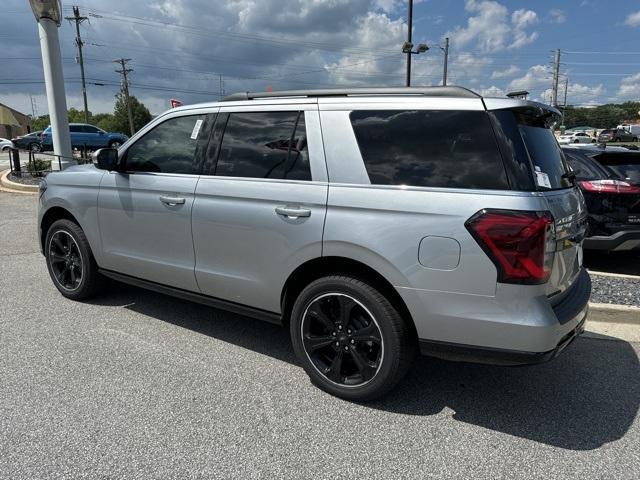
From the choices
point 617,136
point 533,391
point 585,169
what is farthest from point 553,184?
point 617,136

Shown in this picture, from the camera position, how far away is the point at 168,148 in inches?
157

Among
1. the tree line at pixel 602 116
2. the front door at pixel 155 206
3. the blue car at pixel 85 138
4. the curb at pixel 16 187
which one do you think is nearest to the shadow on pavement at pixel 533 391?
the front door at pixel 155 206

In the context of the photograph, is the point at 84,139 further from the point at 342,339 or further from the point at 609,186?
the point at 342,339

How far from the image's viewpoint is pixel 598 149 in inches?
264

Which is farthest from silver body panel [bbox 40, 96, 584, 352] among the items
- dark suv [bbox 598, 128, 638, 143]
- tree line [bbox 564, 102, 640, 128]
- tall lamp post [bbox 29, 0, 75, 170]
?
tree line [bbox 564, 102, 640, 128]

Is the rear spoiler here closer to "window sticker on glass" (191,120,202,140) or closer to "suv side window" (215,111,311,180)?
"suv side window" (215,111,311,180)

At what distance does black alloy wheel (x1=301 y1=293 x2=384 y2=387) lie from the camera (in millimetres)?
3035

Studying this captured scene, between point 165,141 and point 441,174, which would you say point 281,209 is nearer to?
point 441,174

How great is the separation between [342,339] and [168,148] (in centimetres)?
211

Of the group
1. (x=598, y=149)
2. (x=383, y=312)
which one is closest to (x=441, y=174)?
(x=383, y=312)

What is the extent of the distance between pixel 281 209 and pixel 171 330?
1.72m

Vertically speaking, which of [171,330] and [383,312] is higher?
[383,312]

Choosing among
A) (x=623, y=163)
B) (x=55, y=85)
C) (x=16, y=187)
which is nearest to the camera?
(x=623, y=163)

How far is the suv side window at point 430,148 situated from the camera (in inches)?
104
